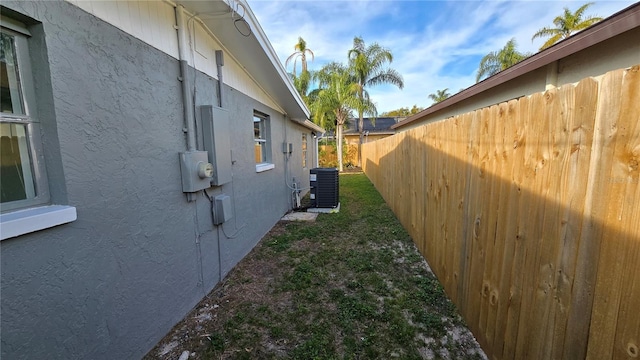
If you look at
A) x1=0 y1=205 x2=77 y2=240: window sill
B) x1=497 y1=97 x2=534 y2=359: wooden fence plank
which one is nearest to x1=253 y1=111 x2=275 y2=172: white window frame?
x1=0 y1=205 x2=77 y2=240: window sill

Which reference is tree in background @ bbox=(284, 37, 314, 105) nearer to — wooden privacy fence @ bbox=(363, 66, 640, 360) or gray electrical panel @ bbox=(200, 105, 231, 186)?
gray electrical panel @ bbox=(200, 105, 231, 186)

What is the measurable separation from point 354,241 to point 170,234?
3.34 meters

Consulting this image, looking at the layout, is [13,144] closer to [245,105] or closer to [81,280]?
[81,280]

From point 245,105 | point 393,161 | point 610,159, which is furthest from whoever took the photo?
point 393,161

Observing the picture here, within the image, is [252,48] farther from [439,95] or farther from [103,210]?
[439,95]

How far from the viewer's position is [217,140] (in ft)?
10.9

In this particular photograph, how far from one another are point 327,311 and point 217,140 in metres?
2.42

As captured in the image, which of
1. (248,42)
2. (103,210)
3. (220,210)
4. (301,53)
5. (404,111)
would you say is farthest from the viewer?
(404,111)

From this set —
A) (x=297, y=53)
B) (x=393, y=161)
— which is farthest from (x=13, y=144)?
(x=297, y=53)

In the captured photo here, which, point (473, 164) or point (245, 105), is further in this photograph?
point (245, 105)

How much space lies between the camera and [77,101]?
1785mm

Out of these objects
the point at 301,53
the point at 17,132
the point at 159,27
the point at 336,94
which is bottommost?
the point at 17,132

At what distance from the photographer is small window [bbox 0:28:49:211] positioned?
1.50 m

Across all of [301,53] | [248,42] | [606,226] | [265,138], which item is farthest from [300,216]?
[301,53]
